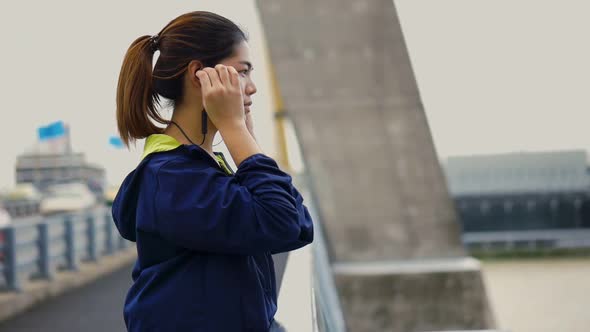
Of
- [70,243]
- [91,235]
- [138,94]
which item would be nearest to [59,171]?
[91,235]

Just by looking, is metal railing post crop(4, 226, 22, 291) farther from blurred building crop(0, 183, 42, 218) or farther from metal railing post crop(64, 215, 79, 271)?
blurred building crop(0, 183, 42, 218)

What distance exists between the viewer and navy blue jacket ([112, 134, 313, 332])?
3.84 ft

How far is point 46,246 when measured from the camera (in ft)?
26.0

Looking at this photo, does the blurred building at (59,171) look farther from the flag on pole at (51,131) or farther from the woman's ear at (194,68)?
Result: the woman's ear at (194,68)

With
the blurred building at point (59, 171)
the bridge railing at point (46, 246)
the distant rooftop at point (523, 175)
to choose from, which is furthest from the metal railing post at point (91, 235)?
the blurred building at point (59, 171)

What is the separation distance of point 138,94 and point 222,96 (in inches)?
8.4

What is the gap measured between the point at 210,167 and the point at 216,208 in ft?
0.32

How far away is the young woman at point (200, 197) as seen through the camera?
3.86ft

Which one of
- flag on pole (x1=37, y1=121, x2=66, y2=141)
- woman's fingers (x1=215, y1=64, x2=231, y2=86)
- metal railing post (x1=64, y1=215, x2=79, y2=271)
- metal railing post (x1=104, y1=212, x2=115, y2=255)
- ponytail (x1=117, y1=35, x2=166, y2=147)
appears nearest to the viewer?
woman's fingers (x1=215, y1=64, x2=231, y2=86)

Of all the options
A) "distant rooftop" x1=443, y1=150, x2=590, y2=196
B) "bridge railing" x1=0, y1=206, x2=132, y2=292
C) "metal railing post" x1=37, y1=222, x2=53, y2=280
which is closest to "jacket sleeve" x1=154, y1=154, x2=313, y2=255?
"bridge railing" x1=0, y1=206, x2=132, y2=292

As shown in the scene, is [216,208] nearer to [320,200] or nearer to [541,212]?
[320,200]

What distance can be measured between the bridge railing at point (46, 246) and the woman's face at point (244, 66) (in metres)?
6.18

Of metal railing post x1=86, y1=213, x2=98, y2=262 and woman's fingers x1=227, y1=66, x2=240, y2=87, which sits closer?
woman's fingers x1=227, y1=66, x2=240, y2=87

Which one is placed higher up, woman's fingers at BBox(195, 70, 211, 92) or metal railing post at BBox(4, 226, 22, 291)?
woman's fingers at BBox(195, 70, 211, 92)
